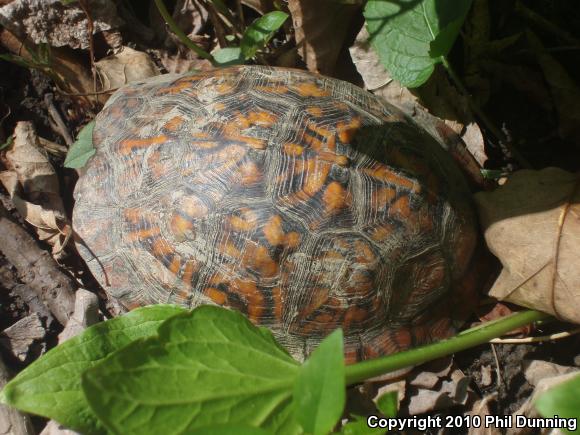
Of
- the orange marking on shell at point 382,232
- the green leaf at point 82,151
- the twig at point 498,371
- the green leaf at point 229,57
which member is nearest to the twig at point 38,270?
the green leaf at point 82,151

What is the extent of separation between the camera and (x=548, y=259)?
1689 mm

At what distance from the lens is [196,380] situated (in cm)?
105

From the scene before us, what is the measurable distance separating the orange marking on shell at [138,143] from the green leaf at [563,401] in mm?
1252

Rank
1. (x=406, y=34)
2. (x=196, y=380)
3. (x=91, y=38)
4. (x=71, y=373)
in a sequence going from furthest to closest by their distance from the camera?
(x=91, y=38), (x=406, y=34), (x=71, y=373), (x=196, y=380)

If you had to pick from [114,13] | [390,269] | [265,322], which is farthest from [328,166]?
[114,13]

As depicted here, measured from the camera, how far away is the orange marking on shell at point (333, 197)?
161 cm

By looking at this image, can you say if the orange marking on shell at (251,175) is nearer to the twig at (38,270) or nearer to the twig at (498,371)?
the twig at (38,270)

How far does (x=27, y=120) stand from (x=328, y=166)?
4.59 feet

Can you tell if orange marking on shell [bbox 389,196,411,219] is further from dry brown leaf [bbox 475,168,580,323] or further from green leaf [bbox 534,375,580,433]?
green leaf [bbox 534,375,580,433]

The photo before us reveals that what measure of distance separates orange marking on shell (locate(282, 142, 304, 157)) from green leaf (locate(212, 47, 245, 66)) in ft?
2.17

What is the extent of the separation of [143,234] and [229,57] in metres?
0.82

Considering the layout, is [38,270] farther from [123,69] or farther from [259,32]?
[259,32]
